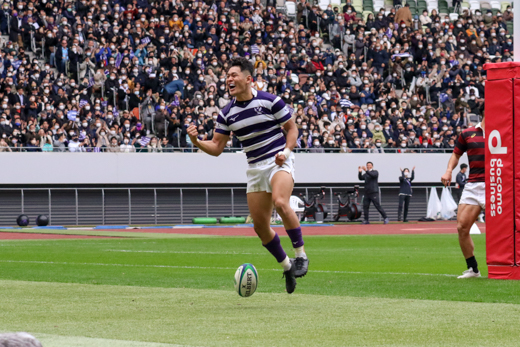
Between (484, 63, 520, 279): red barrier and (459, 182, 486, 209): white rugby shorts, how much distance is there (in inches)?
7.6

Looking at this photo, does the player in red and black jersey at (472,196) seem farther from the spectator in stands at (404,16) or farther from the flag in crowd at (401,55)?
the spectator in stands at (404,16)

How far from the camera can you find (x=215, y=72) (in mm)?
36250

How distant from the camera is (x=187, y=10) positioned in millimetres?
37969

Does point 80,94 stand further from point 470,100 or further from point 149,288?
point 149,288

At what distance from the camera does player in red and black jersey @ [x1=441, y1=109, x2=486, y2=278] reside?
37.1ft

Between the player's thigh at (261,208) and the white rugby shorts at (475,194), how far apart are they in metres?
3.37

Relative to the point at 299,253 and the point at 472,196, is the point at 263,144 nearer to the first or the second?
the point at 299,253

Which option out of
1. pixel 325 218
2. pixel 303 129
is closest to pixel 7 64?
pixel 303 129

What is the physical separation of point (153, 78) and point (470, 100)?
15126 mm

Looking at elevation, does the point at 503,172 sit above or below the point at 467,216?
above

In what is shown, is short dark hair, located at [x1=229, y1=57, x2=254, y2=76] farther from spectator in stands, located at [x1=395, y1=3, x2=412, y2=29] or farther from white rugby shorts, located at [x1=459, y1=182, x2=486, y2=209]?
spectator in stands, located at [x1=395, y1=3, x2=412, y2=29]

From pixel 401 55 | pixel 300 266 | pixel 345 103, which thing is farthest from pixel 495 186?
pixel 401 55

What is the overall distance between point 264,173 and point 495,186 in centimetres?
352

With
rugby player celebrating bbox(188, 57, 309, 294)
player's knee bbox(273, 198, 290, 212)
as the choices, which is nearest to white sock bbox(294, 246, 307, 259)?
rugby player celebrating bbox(188, 57, 309, 294)
